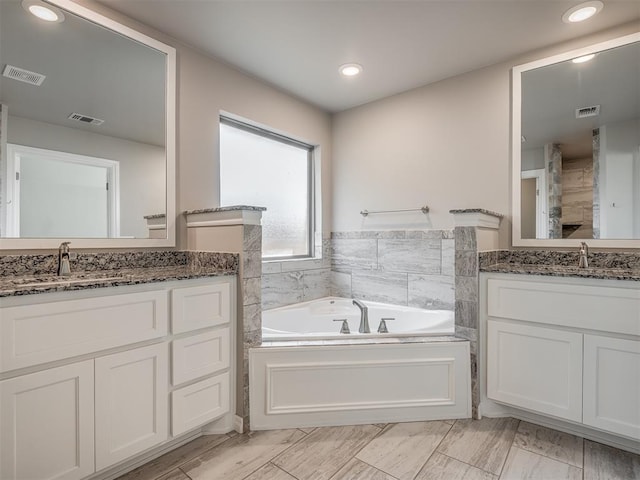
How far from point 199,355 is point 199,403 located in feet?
0.81

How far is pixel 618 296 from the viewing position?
1626 millimetres

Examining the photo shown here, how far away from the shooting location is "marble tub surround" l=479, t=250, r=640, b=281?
5.63ft

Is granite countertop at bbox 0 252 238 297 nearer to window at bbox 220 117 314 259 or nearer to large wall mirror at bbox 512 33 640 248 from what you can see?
window at bbox 220 117 314 259

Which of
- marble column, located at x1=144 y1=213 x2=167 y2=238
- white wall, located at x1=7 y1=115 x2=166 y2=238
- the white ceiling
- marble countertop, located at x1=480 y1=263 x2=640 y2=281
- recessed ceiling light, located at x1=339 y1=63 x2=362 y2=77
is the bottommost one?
marble countertop, located at x1=480 y1=263 x2=640 y2=281

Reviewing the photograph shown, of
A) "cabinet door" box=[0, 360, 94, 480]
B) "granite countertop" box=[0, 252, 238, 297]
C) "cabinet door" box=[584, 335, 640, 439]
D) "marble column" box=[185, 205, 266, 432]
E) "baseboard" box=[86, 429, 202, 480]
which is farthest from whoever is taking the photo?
"marble column" box=[185, 205, 266, 432]

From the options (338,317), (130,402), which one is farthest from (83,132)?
(338,317)

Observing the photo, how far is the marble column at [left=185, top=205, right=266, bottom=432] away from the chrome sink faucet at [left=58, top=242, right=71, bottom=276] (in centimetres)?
71

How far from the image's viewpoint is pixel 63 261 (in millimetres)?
1595

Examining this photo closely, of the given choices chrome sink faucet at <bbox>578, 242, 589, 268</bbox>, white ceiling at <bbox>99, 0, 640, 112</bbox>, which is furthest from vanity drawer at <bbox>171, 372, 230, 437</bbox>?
chrome sink faucet at <bbox>578, 242, 589, 268</bbox>

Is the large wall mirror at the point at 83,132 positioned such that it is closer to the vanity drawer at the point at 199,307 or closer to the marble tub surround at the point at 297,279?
the vanity drawer at the point at 199,307

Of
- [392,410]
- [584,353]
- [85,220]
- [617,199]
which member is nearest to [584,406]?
→ [584,353]

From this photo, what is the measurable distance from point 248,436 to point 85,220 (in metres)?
1.45

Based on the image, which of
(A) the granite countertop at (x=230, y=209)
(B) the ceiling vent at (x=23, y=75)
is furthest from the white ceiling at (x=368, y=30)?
(A) the granite countertop at (x=230, y=209)

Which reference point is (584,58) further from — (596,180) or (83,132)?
(83,132)
